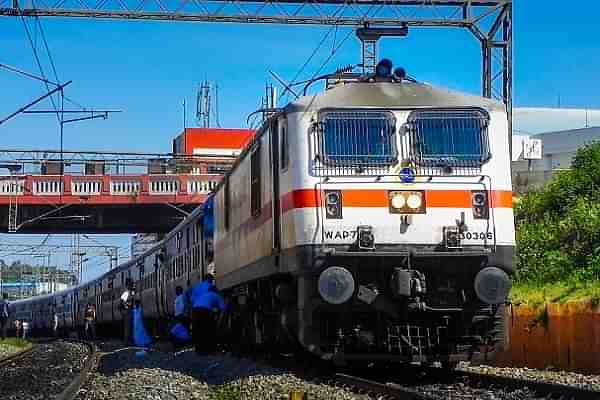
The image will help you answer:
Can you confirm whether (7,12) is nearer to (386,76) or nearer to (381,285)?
(386,76)

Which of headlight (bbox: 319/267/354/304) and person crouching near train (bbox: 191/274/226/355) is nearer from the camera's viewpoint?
headlight (bbox: 319/267/354/304)

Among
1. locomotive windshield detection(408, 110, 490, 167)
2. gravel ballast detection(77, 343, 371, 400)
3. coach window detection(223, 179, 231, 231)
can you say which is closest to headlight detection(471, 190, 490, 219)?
locomotive windshield detection(408, 110, 490, 167)

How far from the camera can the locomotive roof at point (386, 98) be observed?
12.2 metres

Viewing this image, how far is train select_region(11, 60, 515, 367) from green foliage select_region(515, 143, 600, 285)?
171 inches

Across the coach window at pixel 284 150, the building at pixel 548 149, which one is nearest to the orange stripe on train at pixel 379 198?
the coach window at pixel 284 150

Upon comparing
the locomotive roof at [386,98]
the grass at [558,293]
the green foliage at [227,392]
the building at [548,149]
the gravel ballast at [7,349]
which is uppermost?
the building at [548,149]

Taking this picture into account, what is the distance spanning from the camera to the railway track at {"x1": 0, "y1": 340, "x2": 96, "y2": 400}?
1429 centimetres

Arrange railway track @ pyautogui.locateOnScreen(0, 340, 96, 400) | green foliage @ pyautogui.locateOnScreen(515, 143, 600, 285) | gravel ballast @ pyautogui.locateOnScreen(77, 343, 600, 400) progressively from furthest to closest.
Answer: green foliage @ pyautogui.locateOnScreen(515, 143, 600, 285), railway track @ pyautogui.locateOnScreen(0, 340, 96, 400), gravel ballast @ pyautogui.locateOnScreen(77, 343, 600, 400)

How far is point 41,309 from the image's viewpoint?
2518 inches

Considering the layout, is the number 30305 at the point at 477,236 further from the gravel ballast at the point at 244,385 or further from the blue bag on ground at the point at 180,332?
the blue bag on ground at the point at 180,332

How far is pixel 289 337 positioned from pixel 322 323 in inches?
47.5

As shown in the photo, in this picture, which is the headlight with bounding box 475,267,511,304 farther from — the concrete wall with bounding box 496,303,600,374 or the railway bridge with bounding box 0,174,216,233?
the railway bridge with bounding box 0,174,216,233

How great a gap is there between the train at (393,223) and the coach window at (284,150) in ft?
0.04

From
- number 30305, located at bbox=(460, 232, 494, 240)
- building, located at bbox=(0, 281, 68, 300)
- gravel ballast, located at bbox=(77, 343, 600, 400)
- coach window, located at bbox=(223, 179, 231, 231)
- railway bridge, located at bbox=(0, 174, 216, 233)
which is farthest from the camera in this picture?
building, located at bbox=(0, 281, 68, 300)
